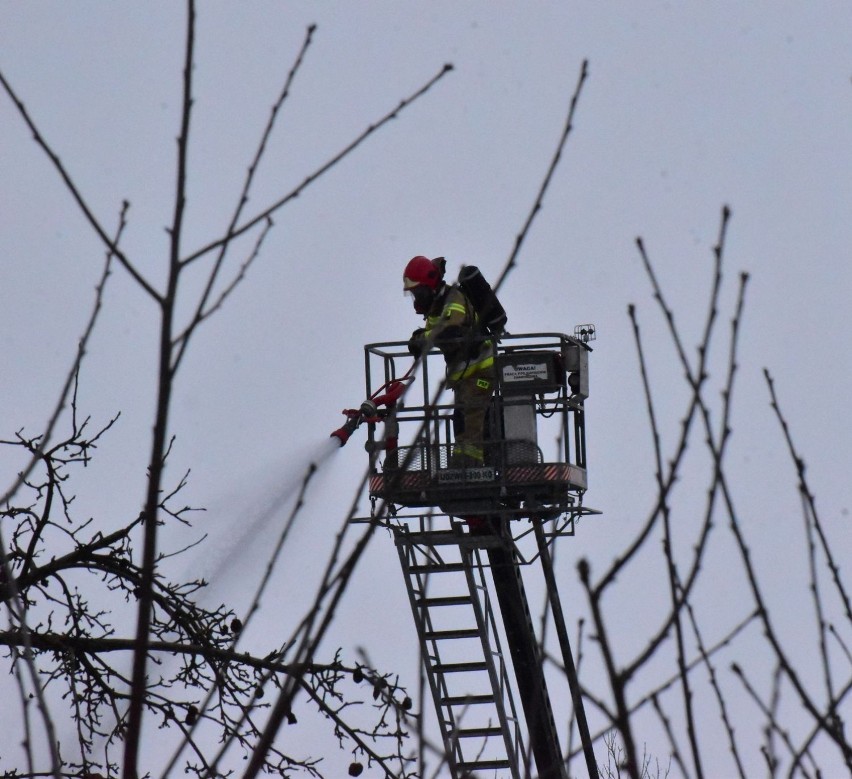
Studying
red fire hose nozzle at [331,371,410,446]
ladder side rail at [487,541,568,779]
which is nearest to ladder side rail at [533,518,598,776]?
ladder side rail at [487,541,568,779]

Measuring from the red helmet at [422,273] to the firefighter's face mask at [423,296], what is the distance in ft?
0.08

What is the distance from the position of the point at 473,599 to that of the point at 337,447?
96.3 inches

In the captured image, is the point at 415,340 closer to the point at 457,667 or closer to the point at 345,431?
the point at 345,431

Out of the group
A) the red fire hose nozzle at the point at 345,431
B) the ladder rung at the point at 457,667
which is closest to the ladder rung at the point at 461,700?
the ladder rung at the point at 457,667

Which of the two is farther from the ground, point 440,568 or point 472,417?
point 472,417

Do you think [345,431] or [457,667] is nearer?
[345,431]

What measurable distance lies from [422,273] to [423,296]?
170 millimetres

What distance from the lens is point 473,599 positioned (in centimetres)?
1429

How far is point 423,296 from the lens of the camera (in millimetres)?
13047

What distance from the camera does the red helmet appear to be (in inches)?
513

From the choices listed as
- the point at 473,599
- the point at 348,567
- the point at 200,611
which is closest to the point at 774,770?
the point at 348,567

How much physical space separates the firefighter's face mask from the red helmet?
0.02 m

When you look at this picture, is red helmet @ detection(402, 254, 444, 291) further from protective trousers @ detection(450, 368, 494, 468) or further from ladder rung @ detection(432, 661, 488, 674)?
ladder rung @ detection(432, 661, 488, 674)

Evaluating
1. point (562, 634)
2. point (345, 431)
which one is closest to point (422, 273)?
point (345, 431)
